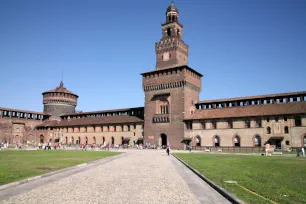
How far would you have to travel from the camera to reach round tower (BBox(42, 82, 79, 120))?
275ft

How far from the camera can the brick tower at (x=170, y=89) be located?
53375 mm

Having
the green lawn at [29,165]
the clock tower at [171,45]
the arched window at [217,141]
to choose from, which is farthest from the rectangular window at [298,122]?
the green lawn at [29,165]

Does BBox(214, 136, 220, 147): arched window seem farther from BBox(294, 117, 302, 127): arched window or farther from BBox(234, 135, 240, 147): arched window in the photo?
BBox(294, 117, 302, 127): arched window

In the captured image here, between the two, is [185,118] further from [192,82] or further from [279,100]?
[279,100]

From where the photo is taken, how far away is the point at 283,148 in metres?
42.5

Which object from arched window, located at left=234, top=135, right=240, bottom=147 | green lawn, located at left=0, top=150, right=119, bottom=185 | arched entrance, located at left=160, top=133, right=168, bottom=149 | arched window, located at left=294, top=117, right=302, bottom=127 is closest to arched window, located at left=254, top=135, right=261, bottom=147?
arched window, located at left=234, top=135, right=240, bottom=147

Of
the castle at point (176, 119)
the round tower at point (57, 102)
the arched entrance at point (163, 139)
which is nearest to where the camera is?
the castle at point (176, 119)

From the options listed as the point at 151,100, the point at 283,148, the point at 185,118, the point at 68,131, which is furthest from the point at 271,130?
the point at 68,131

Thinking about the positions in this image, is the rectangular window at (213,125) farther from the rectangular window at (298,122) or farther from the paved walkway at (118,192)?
the paved walkway at (118,192)

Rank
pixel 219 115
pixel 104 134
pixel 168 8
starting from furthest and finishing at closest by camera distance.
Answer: pixel 104 134 → pixel 168 8 → pixel 219 115

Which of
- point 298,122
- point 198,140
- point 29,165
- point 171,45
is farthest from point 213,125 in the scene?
point 29,165

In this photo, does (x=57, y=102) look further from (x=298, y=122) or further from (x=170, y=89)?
(x=298, y=122)

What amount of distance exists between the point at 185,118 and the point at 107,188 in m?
42.7

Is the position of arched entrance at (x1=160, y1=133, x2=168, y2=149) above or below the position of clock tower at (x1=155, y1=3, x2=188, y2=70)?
below
